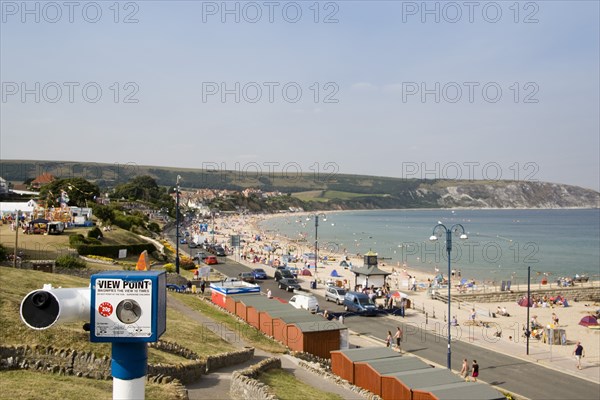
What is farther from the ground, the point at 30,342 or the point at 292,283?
the point at 30,342

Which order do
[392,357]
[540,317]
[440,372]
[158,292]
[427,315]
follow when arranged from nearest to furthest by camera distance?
[158,292]
[440,372]
[392,357]
[427,315]
[540,317]

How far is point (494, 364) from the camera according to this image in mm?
24391

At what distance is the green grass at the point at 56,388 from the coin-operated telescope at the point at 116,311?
8.53m

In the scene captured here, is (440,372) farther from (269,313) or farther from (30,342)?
(30,342)

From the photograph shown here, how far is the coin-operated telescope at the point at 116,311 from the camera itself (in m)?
3.68

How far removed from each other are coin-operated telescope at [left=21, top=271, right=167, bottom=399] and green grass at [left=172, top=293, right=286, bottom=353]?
18596 millimetres

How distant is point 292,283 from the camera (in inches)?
1716

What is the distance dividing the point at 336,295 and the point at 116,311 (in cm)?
3480

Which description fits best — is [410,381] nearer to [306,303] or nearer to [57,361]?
[57,361]

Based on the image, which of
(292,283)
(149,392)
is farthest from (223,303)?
(149,392)

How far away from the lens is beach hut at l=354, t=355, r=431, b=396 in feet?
57.3

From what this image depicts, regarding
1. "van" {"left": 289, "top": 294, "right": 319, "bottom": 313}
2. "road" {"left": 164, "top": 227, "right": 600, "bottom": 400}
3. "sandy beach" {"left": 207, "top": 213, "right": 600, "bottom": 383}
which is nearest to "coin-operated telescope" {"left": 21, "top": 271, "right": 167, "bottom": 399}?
"road" {"left": 164, "top": 227, "right": 600, "bottom": 400}

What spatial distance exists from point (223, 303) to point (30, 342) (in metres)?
16.9

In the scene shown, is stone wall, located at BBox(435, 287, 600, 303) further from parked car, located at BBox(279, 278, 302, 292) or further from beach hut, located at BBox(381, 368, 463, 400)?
beach hut, located at BBox(381, 368, 463, 400)
